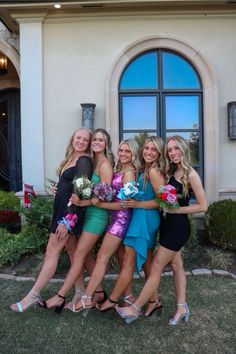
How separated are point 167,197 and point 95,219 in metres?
0.79

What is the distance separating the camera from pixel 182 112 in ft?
22.7

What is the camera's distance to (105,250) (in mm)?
3516

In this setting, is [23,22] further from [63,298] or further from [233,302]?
[233,302]

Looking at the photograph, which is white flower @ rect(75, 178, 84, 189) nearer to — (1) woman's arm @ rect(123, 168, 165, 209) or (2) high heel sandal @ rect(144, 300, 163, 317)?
(1) woman's arm @ rect(123, 168, 165, 209)

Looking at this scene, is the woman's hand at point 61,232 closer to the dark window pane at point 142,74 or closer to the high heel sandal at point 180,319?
the high heel sandal at point 180,319

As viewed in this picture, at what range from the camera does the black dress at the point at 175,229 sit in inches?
134

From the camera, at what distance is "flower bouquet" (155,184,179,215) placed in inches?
125

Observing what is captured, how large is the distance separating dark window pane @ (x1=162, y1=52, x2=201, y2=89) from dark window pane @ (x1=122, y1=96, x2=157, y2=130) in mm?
446

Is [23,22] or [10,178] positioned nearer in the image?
Answer: [23,22]

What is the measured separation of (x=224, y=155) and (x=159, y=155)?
362 cm

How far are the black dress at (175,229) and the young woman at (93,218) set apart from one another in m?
0.60

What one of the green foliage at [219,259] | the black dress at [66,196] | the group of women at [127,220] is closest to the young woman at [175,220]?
the group of women at [127,220]

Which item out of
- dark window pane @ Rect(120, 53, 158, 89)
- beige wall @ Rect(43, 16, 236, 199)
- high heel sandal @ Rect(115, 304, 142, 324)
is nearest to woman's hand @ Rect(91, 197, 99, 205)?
high heel sandal @ Rect(115, 304, 142, 324)

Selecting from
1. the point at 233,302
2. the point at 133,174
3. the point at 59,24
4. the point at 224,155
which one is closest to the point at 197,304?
the point at 233,302
